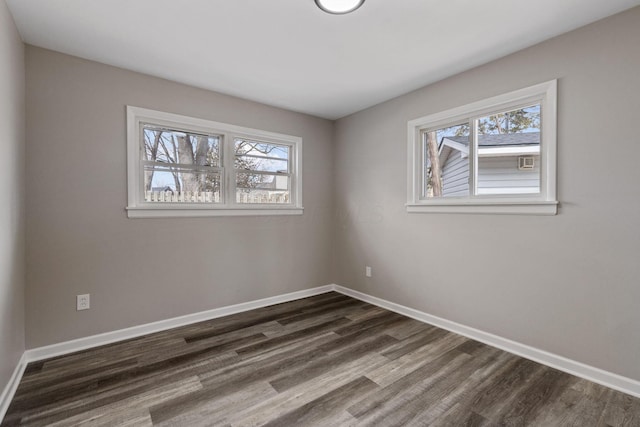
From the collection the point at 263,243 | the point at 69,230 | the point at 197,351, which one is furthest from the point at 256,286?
the point at 69,230

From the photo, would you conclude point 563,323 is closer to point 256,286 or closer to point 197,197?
point 256,286

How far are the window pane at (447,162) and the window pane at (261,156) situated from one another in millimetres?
1736

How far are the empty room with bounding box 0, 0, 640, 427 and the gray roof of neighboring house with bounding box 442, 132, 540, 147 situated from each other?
24 mm

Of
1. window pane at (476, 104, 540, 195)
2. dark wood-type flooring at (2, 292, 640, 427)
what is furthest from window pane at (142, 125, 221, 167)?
window pane at (476, 104, 540, 195)

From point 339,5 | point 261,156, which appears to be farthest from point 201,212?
point 339,5

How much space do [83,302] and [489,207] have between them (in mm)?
3539

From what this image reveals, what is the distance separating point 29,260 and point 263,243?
202 centimetres

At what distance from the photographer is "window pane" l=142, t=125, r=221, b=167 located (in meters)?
2.88

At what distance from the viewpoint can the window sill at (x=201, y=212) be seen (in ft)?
8.98

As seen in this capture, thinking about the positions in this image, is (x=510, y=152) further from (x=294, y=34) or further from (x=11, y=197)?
(x=11, y=197)

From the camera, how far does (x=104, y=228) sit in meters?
2.57

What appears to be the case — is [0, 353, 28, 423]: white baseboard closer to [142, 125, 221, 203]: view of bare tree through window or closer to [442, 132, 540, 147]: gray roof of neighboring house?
[142, 125, 221, 203]: view of bare tree through window

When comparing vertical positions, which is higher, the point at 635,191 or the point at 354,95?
the point at 354,95

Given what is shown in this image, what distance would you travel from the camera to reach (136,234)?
2.73 m
